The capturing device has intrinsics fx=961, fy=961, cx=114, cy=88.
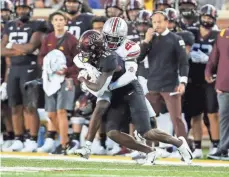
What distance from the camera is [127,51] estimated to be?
390 inches

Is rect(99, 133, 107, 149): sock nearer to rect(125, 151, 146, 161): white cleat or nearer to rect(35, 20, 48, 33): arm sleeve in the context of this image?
rect(125, 151, 146, 161): white cleat

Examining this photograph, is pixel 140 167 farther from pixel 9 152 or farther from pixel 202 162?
pixel 9 152

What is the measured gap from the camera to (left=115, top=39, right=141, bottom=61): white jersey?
990 centimetres

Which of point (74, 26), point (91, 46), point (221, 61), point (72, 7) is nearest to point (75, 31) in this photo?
point (74, 26)

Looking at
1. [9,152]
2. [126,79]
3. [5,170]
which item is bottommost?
[9,152]

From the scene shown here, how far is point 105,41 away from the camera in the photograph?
9883mm

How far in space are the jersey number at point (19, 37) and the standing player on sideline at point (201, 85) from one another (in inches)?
86.9

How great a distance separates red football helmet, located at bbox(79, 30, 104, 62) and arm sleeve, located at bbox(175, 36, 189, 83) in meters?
1.88

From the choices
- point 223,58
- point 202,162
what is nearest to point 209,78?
point 223,58

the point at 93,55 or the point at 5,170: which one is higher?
the point at 93,55

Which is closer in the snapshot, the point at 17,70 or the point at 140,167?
the point at 140,167

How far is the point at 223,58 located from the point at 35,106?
A: 106 inches

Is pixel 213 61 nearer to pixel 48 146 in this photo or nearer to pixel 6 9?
pixel 48 146

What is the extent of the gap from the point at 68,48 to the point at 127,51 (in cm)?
224
